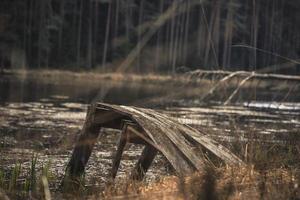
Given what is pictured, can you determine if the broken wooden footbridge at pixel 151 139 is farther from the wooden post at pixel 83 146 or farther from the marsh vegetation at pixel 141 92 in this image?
the marsh vegetation at pixel 141 92

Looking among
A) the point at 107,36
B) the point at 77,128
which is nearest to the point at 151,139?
the point at 77,128

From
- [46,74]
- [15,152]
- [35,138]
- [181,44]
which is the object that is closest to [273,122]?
[35,138]

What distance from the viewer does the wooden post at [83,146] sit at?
991cm

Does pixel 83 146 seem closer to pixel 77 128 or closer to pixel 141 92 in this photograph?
pixel 77 128

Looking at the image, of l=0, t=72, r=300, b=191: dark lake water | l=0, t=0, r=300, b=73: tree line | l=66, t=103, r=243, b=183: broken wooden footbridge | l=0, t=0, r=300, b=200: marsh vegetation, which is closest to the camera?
l=0, t=0, r=300, b=200: marsh vegetation

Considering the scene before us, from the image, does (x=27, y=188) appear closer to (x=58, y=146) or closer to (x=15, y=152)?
(x=15, y=152)

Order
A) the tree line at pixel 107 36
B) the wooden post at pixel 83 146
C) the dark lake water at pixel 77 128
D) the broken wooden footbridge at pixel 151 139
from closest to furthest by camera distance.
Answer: the broken wooden footbridge at pixel 151 139 → the wooden post at pixel 83 146 → the dark lake water at pixel 77 128 → the tree line at pixel 107 36

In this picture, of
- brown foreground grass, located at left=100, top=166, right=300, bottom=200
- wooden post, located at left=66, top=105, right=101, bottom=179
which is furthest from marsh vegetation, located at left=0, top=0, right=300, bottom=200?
wooden post, located at left=66, top=105, right=101, bottom=179

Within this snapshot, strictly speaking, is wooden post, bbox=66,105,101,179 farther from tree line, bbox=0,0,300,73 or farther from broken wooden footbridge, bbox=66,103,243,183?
tree line, bbox=0,0,300,73

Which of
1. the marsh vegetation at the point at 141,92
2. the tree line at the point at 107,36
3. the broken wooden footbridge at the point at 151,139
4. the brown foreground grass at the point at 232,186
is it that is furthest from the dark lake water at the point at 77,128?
the tree line at the point at 107,36

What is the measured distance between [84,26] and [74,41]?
374cm

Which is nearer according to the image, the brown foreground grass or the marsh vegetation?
the brown foreground grass

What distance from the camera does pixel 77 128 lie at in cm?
1719

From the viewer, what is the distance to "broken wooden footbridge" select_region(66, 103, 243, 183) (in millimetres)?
7316
